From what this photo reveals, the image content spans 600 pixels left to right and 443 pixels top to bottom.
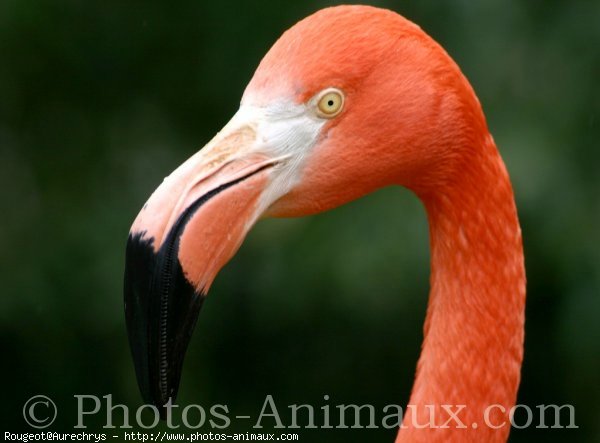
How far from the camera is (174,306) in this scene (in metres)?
2.00

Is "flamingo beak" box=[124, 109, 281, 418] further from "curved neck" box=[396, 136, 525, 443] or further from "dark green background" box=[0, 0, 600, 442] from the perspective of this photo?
"dark green background" box=[0, 0, 600, 442]

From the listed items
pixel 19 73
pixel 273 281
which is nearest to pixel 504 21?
pixel 273 281

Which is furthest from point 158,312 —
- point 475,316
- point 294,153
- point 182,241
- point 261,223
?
point 261,223

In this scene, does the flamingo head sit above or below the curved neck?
above

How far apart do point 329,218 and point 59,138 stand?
123 centimetres

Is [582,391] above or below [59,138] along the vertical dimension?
below

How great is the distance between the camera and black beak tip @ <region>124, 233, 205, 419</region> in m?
1.96

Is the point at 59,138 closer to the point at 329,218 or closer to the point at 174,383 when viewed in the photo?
the point at 329,218

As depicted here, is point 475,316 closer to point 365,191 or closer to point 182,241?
point 365,191

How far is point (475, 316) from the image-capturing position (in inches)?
→ 89.7

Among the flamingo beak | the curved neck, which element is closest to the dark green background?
the curved neck

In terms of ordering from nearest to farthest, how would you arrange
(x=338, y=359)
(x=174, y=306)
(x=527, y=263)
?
(x=174, y=306) < (x=527, y=263) < (x=338, y=359)

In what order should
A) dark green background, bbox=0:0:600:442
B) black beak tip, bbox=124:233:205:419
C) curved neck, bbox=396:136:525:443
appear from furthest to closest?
dark green background, bbox=0:0:600:442 → curved neck, bbox=396:136:525:443 → black beak tip, bbox=124:233:205:419

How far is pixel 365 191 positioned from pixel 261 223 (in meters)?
1.79
